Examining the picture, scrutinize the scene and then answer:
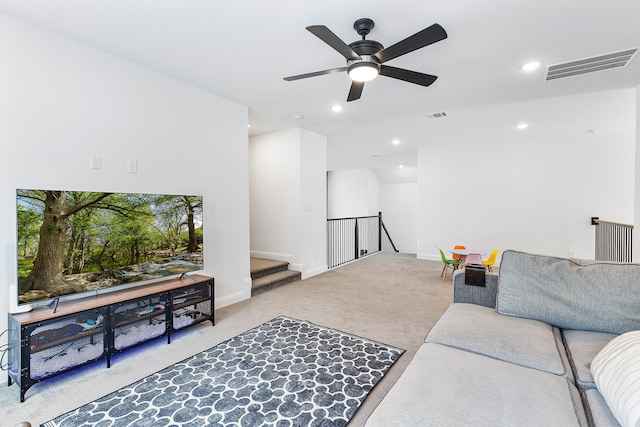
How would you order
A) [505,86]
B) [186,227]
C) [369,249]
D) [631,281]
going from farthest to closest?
[369,249] → [505,86] → [186,227] → [631,281]

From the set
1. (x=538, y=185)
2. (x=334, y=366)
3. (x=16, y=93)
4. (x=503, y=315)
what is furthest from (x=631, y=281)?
(x=538, y=185)

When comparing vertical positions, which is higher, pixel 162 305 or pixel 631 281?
pixel 631 281

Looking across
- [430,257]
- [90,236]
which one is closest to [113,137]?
[90,236]

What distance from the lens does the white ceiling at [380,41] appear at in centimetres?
209

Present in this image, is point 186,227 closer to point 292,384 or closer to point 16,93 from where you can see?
point 16,93

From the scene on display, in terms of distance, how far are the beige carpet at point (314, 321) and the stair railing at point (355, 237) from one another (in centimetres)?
187

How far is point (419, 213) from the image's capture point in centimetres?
713

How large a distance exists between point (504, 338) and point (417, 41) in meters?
1.96

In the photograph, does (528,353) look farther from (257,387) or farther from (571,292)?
(257,387)

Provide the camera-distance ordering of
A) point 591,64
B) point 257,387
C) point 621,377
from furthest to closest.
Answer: point 591,64 < point 257,387 < point 621,377

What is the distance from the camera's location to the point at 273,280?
4602 mm

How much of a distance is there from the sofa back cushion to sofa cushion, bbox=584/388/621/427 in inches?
26.5

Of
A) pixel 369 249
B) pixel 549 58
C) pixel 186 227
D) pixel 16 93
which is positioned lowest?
pixel 369 249

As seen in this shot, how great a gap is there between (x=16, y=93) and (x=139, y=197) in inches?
43.6
